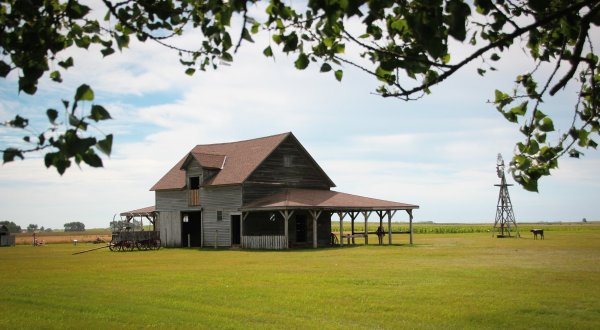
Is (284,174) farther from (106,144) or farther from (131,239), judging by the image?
(106,144)

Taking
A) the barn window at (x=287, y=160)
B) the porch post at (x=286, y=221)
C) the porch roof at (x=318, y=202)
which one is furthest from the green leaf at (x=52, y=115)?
the barn window at (x=287, y=160)

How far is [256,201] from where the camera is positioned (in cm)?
3791

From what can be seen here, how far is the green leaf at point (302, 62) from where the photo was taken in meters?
5.15

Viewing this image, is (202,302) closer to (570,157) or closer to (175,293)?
(175,293)

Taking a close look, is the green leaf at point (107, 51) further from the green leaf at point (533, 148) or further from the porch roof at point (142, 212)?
the porch roof at point (142, 212)

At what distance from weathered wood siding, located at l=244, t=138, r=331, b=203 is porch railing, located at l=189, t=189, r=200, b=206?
16.1 feet

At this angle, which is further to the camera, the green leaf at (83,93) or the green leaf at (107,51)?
the green leaf at (107,51)

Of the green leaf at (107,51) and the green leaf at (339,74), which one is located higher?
the green leaf at (107,51)

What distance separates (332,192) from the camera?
41.2 meters

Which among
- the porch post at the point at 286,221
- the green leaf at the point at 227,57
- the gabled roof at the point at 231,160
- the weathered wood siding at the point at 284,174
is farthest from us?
the gabled roof at the point at 231,160

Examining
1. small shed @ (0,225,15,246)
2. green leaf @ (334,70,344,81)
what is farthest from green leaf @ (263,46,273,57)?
small shed @ (0,225,15,246)

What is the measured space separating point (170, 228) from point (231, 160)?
696 cm

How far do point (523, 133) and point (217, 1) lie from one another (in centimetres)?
318

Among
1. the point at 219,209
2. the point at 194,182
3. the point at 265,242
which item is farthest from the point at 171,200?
the point at 265,242
